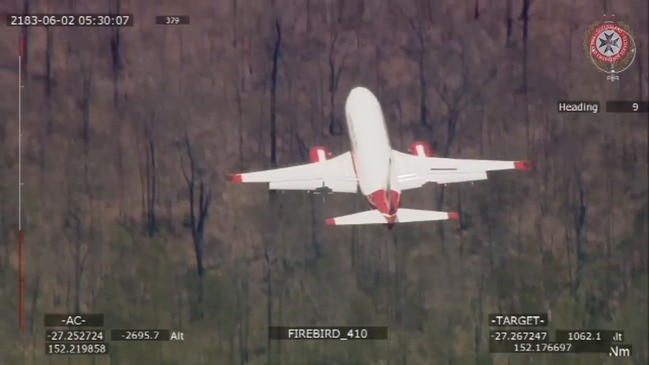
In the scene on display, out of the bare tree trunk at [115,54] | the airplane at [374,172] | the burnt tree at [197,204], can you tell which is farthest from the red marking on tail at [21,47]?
the airplane at [374,172]

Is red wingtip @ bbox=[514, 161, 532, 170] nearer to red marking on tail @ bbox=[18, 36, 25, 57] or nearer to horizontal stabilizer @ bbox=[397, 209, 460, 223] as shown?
horizontal stabilizer @ bbox=[397, 209, 460, 223]

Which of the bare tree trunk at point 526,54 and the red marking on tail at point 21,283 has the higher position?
the bare tree trunk at point 526,54

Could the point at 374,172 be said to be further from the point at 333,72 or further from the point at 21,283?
→ the point at 21,283

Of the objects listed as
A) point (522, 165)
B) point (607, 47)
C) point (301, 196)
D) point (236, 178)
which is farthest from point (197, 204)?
point (607, 47)

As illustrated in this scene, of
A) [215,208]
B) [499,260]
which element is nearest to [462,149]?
[499,260]

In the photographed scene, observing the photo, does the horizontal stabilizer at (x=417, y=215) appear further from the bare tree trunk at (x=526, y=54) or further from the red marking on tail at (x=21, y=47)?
the red marking on tail at (x=21, y=47)

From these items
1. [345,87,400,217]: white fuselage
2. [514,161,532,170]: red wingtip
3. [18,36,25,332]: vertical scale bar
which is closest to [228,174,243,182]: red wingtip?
[345,87,400,217]: white fuselage

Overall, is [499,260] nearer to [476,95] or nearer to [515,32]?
[476,95]
